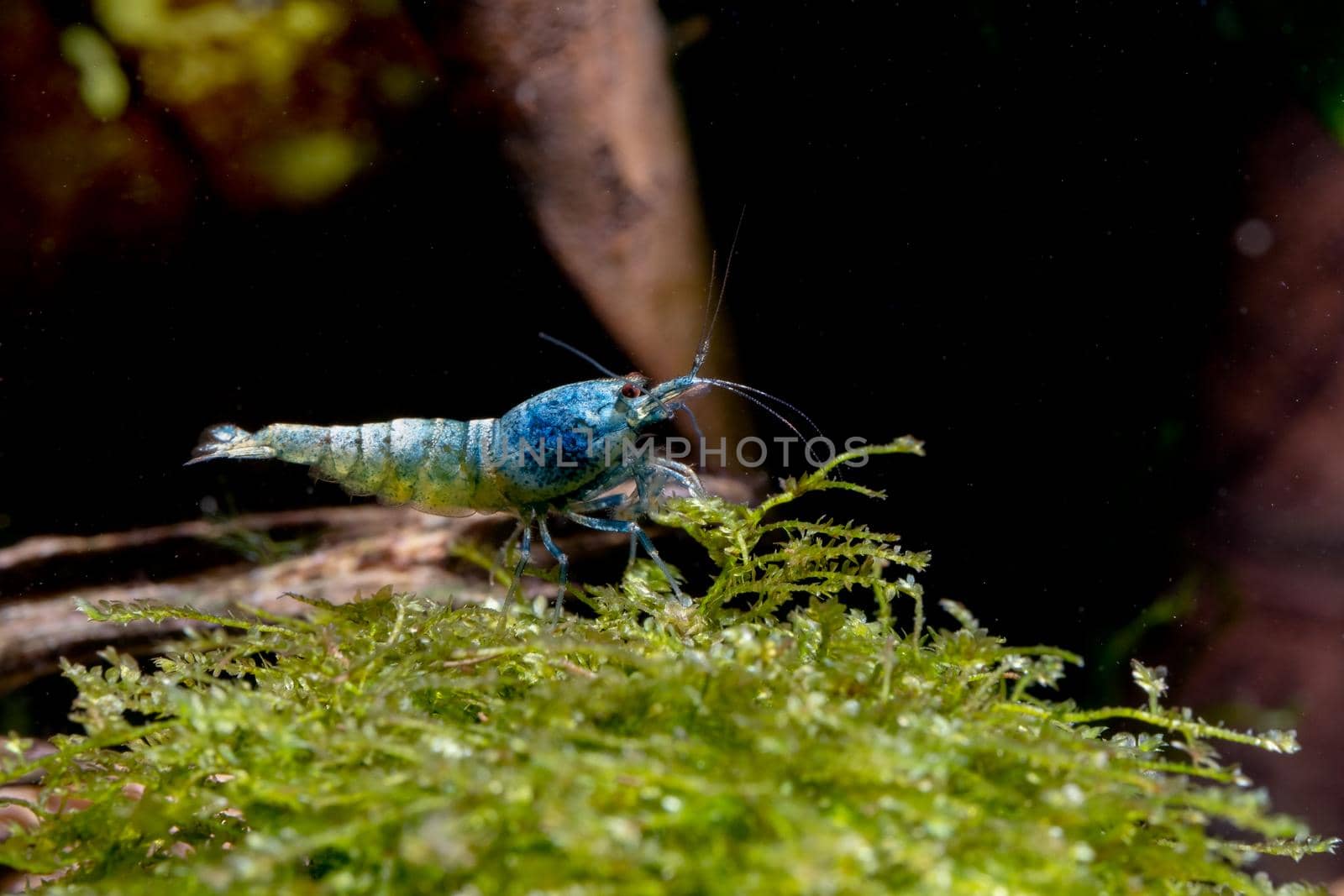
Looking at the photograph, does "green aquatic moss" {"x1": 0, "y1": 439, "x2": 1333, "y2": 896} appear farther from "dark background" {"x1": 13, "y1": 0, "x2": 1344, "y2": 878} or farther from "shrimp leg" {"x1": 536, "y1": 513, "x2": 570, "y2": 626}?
"dark background" {"x1": 13, "y1": 0, "x2": 1344, "y2": 878}

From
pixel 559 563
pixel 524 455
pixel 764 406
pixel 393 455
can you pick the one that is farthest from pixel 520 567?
pixel 764 406

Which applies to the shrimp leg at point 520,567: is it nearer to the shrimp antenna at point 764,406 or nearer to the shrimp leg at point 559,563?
the shrimp leg at point 559,563

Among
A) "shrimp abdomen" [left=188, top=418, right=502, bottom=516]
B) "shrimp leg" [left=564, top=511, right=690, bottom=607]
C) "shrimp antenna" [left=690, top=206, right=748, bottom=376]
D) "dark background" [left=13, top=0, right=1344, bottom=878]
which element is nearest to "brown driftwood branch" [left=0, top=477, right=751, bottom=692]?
"dark background" [left=13, top=0, right=1344, bottom=878]

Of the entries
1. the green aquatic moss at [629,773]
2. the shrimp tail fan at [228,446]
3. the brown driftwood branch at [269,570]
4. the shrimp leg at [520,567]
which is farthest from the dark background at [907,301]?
the green aquatic moss at [629,773]

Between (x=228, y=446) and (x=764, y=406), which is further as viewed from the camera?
(x=764, y=406)

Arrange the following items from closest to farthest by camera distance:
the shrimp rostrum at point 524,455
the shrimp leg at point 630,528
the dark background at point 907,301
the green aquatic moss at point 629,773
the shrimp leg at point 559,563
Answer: the green aquatic moss at point 629,773 → the shrimp leg at point 559,563 → the shrimp leg at point 630,528 → the shrimp rostrum at point 524,455 → the dark background at point 907,301

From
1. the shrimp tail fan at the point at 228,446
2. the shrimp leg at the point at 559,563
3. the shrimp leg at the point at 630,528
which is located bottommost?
the shrimp leg at the point at 559,563

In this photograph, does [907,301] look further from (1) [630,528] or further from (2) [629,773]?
(2) [629,773]
